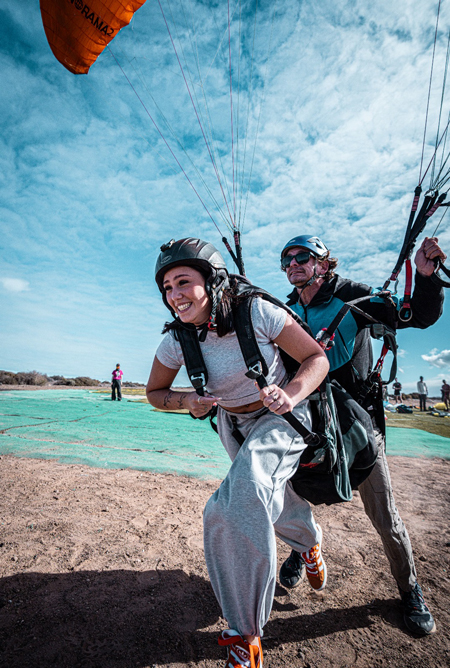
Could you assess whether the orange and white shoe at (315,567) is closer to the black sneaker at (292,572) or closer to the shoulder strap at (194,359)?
the black sneaker at (292,572)

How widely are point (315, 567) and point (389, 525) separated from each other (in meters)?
0.63

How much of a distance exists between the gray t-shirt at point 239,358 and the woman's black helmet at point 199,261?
0.24 meters

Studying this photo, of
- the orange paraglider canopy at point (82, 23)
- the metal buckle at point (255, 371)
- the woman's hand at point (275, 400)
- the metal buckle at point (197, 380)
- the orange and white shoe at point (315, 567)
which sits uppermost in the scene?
the orange paraglider canopy at point (82, 23)

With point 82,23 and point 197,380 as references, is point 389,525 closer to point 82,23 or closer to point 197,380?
point 197,380

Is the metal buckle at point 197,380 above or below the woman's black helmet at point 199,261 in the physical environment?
below

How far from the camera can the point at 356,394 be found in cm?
265

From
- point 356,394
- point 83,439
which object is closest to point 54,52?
point 83,439

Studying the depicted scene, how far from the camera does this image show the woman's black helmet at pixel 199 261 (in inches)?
84.9

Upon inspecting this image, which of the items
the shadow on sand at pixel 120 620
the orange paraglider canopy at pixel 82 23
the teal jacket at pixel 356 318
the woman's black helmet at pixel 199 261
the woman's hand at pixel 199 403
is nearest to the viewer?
the shadow on sand at pixel 120 620

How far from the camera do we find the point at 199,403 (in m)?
1.96

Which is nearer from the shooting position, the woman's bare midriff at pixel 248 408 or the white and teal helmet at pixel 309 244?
the woman's bare midriff at pixel 248 408

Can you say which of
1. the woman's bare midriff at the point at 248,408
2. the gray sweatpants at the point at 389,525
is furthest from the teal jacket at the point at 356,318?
the woman's bare midriff at the point at 248,408

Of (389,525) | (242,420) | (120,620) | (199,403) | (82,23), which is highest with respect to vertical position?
(82,23)

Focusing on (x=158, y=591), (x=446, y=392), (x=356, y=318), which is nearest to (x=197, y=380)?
(x=356, y=318)
